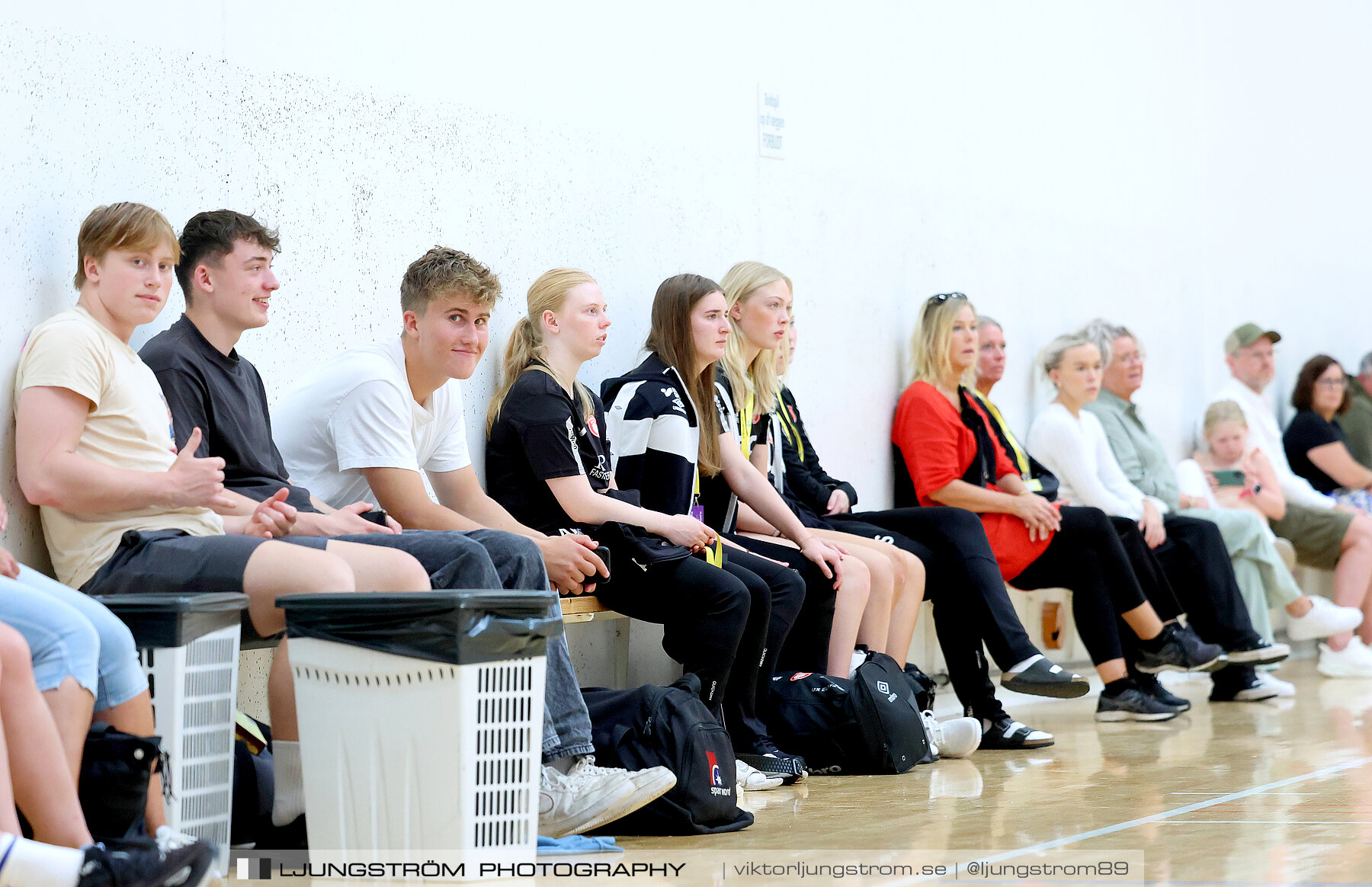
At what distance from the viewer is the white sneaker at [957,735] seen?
4.20 meters

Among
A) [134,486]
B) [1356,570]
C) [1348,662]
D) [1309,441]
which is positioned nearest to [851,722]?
[134,486]

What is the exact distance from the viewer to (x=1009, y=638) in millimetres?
4551

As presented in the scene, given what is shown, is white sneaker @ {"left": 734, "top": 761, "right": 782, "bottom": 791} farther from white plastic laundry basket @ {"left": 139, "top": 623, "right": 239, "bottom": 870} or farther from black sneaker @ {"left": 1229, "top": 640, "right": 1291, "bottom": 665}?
black sneaker @ {"left": 1229, "top": 640, "right": 1291, "bottom": 665}

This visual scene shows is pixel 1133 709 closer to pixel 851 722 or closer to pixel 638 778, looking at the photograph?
pixel 851 722

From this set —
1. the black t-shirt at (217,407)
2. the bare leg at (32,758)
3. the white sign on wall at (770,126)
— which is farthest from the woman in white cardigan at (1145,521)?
the bare leg at (32,758)

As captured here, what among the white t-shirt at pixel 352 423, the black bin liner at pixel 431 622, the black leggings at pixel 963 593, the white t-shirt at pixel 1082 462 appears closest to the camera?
the black bin liner at pixel 431 622

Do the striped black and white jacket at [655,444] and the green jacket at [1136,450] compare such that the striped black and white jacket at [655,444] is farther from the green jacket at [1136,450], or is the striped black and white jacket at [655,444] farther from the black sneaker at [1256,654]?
the green jacket at [1136,450]

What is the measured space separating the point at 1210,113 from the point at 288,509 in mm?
6317

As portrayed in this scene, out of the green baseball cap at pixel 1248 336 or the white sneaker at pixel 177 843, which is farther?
the green baseball cap at pixel 1248 336

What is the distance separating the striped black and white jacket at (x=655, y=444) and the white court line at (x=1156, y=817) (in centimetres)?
151

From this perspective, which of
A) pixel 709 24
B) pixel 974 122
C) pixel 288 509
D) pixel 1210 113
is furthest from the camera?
pixel 1210 113

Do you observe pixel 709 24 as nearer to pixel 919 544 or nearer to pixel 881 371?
pixel 881 371

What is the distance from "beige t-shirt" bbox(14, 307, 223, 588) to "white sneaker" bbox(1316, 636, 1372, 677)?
5289 millimetres

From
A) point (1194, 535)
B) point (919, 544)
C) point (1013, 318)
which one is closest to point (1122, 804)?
point (919, 544)
